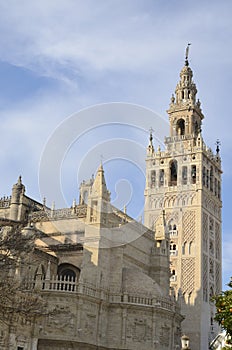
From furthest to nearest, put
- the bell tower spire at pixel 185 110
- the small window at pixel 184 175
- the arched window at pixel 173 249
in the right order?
1. the bell tower spire at pixel 185 110
2. the small window at pixel 184 175
3. the arched window at pixel 173 249

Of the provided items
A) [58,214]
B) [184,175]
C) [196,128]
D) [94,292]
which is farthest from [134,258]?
[196,128]

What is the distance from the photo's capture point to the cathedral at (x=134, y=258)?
34.0 m

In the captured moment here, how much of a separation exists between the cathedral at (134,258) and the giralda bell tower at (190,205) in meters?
0.10

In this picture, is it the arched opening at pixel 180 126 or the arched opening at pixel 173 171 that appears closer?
the arched opening at pixel 173 171

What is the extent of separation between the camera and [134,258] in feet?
134

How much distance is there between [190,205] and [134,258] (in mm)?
14185

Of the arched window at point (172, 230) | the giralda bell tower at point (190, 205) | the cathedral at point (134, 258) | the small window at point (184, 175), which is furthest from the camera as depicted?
the small window at point (184, 175)

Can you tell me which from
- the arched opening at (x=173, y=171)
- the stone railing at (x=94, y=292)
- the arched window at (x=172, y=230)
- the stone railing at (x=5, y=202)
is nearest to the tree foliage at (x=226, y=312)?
the stone railing at (x=94, y=292)

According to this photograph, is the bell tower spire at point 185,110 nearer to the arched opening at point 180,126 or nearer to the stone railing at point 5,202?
the arched opening at point 180,126

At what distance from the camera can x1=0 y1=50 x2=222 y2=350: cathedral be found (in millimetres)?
34031

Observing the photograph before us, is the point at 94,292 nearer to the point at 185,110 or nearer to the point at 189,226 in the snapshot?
the point at 189,226

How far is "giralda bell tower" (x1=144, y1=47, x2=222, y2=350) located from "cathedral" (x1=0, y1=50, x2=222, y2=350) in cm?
10

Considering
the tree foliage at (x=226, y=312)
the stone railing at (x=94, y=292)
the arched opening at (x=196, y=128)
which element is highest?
the arched opening at (x=196, y=128)

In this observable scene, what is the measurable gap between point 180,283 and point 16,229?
31286 millimetres
